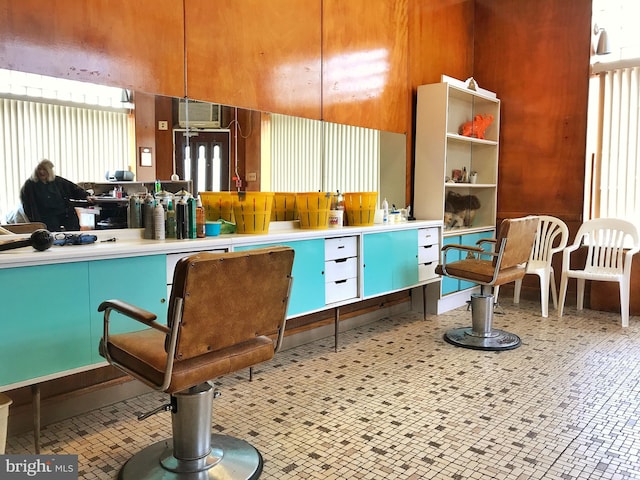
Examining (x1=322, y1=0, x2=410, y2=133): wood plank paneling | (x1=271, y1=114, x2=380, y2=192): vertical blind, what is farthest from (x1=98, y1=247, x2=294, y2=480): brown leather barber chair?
(x1=322, y1=0, x2=410, y2=133): wood plank paneling

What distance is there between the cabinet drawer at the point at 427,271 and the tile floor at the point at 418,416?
0.65 metres

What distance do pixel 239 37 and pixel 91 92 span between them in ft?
3.50

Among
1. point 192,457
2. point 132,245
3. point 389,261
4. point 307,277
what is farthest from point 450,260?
point 192,457

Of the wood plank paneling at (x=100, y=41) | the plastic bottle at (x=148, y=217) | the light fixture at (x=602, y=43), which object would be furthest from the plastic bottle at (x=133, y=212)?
the light fixture at (x=602, y=43)

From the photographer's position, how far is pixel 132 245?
2535 mm

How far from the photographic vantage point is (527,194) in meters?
5.70

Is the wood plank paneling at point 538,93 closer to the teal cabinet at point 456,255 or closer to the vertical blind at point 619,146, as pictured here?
the vertical blind at point 619,146

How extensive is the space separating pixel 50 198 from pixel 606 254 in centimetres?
478

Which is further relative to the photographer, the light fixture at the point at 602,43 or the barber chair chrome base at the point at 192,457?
the light fixture at the point at 602,43

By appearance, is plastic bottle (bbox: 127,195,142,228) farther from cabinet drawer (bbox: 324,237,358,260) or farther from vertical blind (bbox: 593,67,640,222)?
vertical blind (bbox: 593,67,640,222)

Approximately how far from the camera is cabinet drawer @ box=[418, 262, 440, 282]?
4477 mm

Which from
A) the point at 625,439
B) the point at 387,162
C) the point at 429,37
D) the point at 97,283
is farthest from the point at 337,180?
the point at 625,439

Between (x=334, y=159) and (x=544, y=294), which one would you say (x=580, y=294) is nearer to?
(x=544, y=294)

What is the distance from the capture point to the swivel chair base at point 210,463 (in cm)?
213
